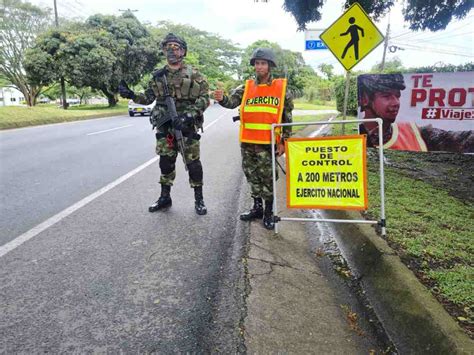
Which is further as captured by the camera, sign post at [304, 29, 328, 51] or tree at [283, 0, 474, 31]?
sign post at [304, 29, 328, 51]

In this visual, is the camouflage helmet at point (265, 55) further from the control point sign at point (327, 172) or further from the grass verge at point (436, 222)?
the grass verge at point (436, 222)

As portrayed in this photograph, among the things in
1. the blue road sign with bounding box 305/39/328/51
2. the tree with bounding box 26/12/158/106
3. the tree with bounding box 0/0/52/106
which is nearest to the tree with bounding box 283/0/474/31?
the blue road sign with bounding box 305/39/328/51

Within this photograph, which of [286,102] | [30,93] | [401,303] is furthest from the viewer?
[30,93]

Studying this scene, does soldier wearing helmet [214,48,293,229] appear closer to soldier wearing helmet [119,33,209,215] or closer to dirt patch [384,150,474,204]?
soldier wearing helmet [119,33,209,215]

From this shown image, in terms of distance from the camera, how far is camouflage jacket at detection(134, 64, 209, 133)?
4.47 meters

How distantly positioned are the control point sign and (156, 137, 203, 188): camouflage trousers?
1.28 metres

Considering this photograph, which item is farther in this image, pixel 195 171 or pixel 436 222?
pixel 195 171

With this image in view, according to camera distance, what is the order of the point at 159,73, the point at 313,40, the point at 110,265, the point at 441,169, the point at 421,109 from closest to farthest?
the point at 110,265, the point at 159,73, the point at 421,109, the point at 441,169, the point at 313,40

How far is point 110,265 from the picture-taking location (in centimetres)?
328

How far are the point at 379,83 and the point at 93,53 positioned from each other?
24.6 meters

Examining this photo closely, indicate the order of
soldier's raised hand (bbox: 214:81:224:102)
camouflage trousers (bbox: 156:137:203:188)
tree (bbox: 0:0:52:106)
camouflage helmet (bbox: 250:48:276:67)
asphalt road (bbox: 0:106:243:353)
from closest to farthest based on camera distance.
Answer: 1. asphalt road (bbox: 0:106:243:353)
2. camouflage helmet (bbox: 250:48:276:67)
3. soldier's raised hand (bbox: 214:81:224:102)
4. camouflage trousers (bbox: 156:137:203:188)
5. tree (bbox: 0:0:52:106)

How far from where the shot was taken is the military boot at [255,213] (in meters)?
4.45

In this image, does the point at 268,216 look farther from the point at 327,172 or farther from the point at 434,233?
the point at 434,233

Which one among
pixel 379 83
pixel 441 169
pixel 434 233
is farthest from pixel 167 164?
pixel 441 169
